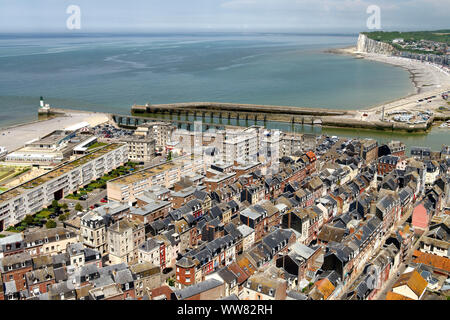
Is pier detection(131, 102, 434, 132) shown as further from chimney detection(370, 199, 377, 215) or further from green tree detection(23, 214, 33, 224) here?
chimney detection(370, 199, 377, 215)

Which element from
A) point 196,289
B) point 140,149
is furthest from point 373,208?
point 140,149

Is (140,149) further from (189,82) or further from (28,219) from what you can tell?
(189,82)

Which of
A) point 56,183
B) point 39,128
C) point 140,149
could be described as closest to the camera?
point 56,183

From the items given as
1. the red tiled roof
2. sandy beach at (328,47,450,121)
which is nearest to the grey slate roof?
the red tiled roof

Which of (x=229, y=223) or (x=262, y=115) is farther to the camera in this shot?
(x=262, y=115)

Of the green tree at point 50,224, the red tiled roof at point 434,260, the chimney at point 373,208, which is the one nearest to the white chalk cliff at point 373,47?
the chimney at point 373,208

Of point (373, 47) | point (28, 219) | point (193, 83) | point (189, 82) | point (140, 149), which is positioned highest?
point (373, 47)

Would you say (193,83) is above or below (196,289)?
above
